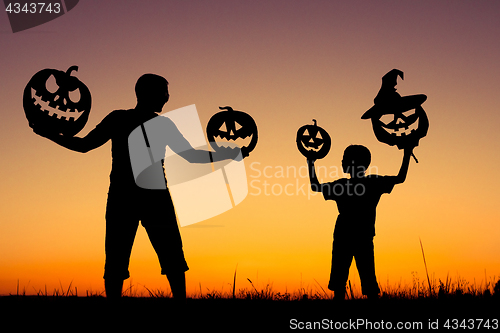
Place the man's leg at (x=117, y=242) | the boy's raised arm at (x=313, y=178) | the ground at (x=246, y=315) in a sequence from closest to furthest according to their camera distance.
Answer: the ground at (x=246, y=315) < the man's leg at (x=117, y=242) < the boy's raised arm at (x=313, y=178)

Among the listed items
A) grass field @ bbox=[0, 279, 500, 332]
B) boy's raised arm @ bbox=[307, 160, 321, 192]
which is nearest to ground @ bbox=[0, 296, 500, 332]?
grass field @ bbox=[0, 279, 500, 332]

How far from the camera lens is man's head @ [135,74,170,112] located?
17.4 ft

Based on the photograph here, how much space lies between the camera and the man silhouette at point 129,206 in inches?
201

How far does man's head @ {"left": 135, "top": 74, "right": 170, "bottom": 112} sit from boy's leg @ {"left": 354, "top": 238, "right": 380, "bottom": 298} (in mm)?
2806

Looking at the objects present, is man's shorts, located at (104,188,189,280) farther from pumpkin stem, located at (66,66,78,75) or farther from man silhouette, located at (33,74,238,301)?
pumpkin stem, located at (66,66,78,75)

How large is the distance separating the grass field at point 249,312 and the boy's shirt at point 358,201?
86 centimetres

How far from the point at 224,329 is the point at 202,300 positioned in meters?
1.80

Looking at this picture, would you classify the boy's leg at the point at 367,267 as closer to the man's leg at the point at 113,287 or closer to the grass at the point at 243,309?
the grass at the point at 243,309

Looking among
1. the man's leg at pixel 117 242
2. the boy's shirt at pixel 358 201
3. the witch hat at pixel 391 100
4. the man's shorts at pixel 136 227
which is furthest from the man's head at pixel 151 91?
the witch hat at pixel 391 100

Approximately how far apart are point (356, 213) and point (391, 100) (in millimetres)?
1496

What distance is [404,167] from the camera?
5977 millimetres

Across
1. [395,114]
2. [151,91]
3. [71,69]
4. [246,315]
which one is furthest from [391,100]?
[71,69]

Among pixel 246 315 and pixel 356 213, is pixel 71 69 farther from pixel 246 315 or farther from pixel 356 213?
pixel 356 213

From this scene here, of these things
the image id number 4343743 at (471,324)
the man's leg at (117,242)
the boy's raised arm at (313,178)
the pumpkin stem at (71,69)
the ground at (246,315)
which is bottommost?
the image id number 4343743 at (471,324)
